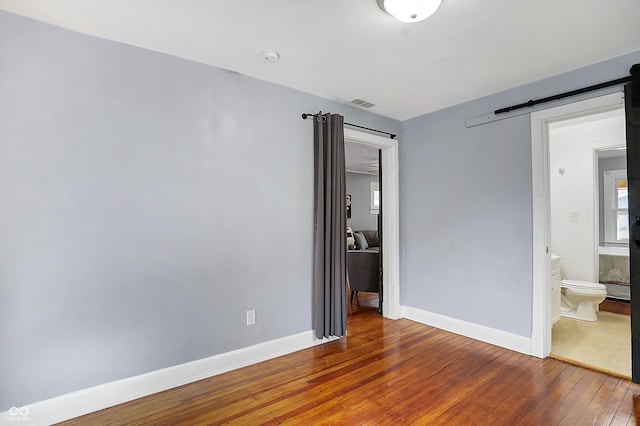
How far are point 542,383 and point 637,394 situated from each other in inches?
22.0

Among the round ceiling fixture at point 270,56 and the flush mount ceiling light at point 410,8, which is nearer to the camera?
the flush mount ceiling light at point 410,8

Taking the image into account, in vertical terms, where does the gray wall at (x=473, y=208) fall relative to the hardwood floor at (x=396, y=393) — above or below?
above

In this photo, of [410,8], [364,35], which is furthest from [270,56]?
[410,8]

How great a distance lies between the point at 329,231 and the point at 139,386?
1.88m

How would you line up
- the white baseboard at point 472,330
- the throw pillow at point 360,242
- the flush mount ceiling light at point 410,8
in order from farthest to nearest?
the throw pillow at point 360,242
the white baseboard at point 472,330
the flush mount ceiling light at point 410,8

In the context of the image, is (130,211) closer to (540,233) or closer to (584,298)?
(540,233)

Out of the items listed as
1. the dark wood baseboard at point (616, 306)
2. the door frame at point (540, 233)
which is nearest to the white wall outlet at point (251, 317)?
the door frame at point (540, 233)

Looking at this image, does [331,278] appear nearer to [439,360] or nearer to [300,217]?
[300,217]

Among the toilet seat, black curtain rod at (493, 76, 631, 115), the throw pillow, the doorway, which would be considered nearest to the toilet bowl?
the toilet seat

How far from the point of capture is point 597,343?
3.00 m

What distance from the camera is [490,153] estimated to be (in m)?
3.12

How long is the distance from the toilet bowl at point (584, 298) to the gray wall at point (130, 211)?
339 cm

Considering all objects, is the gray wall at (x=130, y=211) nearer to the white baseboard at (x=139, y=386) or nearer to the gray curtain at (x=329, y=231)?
the white baseboard at (x=139, y=386)

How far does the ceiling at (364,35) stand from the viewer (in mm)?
1788
